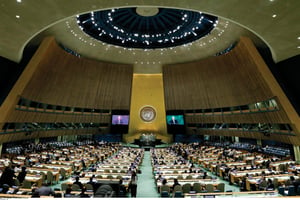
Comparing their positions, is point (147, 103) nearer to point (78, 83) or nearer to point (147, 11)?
point (78, 83)

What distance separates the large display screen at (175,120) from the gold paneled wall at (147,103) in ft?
14.0

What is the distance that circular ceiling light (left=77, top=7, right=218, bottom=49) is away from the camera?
19.1m

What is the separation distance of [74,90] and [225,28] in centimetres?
2045

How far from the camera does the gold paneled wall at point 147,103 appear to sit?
112ft

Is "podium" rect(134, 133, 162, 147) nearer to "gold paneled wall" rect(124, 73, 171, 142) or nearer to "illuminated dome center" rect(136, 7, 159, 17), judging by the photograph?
"gold paneled wall" rect(124, 73, 171, 142)

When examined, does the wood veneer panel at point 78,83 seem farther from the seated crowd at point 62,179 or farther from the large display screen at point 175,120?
the seated crowd at point 62,179

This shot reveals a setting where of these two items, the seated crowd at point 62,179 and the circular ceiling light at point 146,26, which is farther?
the circular ceiling light at point 146,26

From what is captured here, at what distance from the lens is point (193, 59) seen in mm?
26594

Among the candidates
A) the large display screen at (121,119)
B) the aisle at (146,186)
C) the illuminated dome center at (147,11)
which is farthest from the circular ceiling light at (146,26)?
the aisle at (146,186)

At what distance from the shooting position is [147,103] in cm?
3512

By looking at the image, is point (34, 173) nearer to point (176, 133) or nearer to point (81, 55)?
point (81, 55)

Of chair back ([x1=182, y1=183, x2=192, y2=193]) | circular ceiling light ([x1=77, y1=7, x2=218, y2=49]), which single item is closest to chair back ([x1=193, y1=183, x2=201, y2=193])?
chair back ([x1=182, y1=183, x2=192, y2=193])

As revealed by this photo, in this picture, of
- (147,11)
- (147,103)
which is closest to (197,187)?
(147,11)

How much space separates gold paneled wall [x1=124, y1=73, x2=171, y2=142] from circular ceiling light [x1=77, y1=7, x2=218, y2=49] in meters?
12.0
